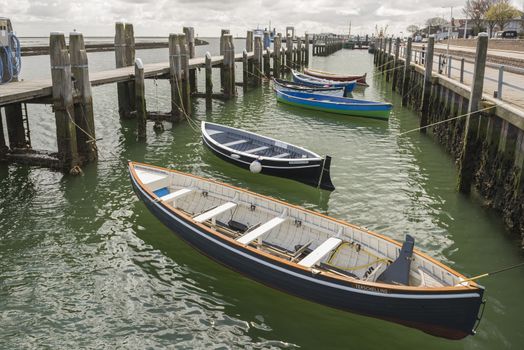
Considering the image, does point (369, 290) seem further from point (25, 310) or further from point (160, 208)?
point (25, 310)

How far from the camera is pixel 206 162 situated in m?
17.7

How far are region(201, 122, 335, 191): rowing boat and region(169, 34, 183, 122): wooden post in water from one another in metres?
4.16

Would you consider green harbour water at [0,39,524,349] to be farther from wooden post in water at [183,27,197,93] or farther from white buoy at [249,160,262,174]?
wooden post in water at [183,27,197,93]

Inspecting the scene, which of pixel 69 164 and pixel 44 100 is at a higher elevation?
pixel 44 100

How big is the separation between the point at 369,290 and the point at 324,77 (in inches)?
1398

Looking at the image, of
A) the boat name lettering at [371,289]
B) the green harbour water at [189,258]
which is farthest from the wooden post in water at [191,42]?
the boat name lettering at [371,289]

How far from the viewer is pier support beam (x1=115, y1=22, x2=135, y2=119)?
23.8m

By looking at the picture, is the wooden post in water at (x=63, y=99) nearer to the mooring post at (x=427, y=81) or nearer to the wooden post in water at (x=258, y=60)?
the mooring post at (x=427, y=81)

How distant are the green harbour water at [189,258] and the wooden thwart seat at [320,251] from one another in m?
0.96

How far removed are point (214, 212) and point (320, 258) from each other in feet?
10.1

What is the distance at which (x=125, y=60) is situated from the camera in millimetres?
24484

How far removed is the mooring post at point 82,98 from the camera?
50.0ft

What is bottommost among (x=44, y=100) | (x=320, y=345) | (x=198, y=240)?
(x=320, y=345)

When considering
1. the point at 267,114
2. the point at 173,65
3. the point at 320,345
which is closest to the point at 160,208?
the point at 320,345
